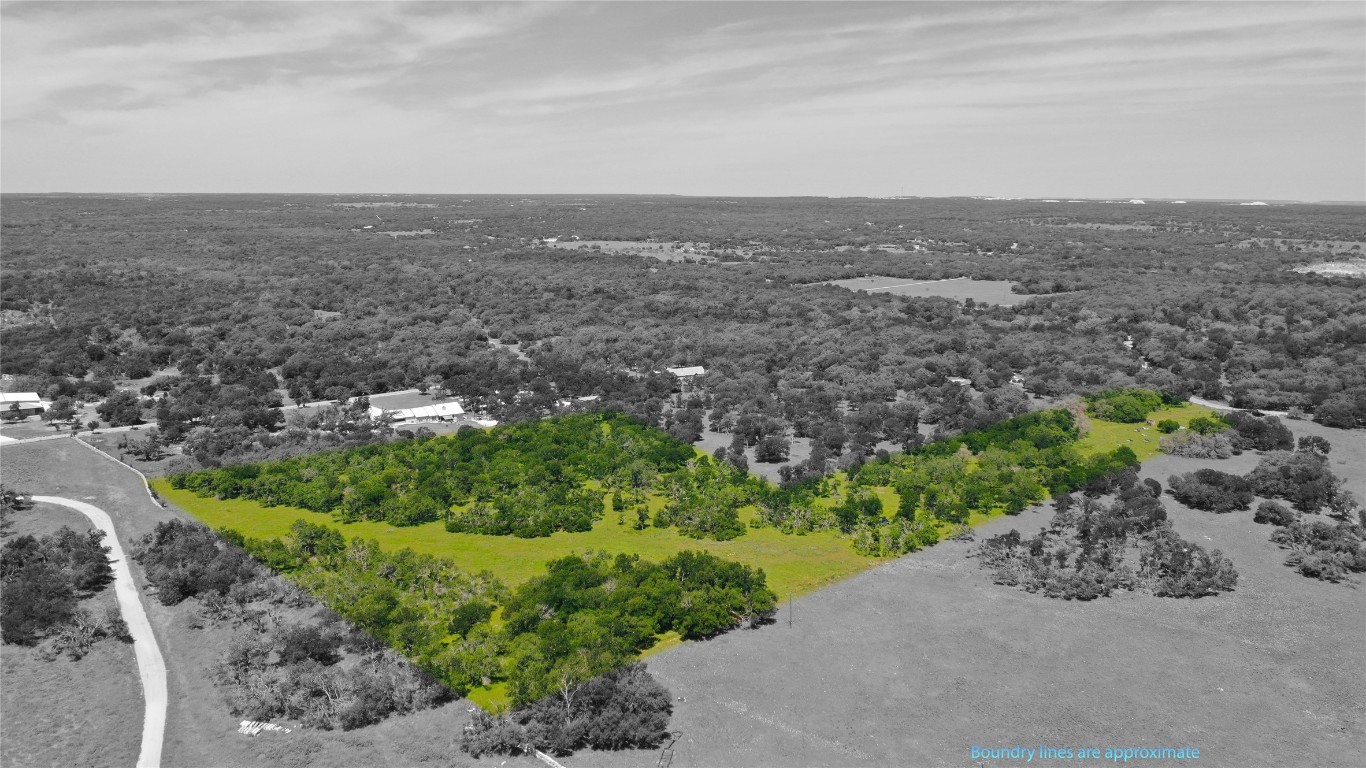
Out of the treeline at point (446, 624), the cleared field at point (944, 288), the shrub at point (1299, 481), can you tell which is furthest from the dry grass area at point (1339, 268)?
the treeline at point (446, 624)

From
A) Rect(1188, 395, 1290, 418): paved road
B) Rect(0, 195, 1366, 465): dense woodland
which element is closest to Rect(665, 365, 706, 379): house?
Rect(0, 195, 1366, 465): dense woodland

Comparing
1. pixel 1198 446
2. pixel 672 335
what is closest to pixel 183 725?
pixel 1198 446

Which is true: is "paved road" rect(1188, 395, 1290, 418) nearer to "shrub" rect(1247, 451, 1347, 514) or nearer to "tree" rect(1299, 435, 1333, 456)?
"tree" rect(1299, 435, 1333, 456)

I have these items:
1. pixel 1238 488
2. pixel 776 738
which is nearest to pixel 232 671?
pixel 776 738

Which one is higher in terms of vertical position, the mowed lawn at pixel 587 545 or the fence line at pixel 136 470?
the fence line at pixel 136 470

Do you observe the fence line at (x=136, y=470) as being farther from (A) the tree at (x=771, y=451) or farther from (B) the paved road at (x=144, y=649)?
(A) the tree at (x=771, y=451)

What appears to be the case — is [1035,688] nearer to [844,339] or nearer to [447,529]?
[447,529]

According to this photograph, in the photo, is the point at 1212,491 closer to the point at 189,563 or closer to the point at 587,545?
the point at 587,545
